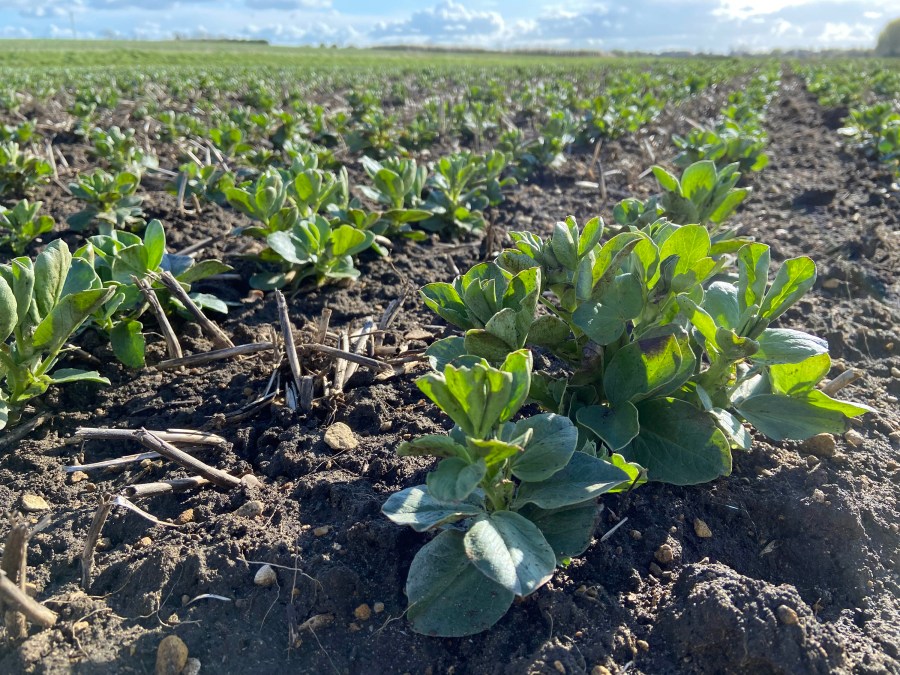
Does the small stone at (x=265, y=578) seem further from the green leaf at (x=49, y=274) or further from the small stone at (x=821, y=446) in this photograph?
the small stone at (x=821, y=446)

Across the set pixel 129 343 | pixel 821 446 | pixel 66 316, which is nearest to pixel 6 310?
pixel 66 316

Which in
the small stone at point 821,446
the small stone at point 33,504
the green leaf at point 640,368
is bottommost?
the small stone at point 33,504

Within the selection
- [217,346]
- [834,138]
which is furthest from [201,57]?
[217,346]

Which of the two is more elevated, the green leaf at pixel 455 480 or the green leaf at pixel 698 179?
the green leaf at pixel 698 179

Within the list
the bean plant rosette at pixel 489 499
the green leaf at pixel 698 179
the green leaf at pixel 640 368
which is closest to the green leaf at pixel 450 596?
the bean plant rosette at pixel 489 499

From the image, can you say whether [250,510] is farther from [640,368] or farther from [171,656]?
[640,368]

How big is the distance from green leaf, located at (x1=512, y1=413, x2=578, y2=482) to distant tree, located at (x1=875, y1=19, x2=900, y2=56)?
96067 mm

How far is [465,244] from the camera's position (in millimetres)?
4172

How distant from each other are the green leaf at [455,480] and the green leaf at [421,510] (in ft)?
0.38

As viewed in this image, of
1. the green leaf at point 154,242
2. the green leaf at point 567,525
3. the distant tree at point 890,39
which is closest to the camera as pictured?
the green leaf at point 567,525

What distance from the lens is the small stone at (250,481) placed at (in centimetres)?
204

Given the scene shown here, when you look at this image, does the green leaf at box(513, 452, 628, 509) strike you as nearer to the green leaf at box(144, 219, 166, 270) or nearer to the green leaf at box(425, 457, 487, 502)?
the green leaf at box(425, 457, 487, 502)

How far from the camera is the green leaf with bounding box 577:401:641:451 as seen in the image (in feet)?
5.63

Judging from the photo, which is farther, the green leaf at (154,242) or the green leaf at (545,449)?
the green leaf at (154,242)
